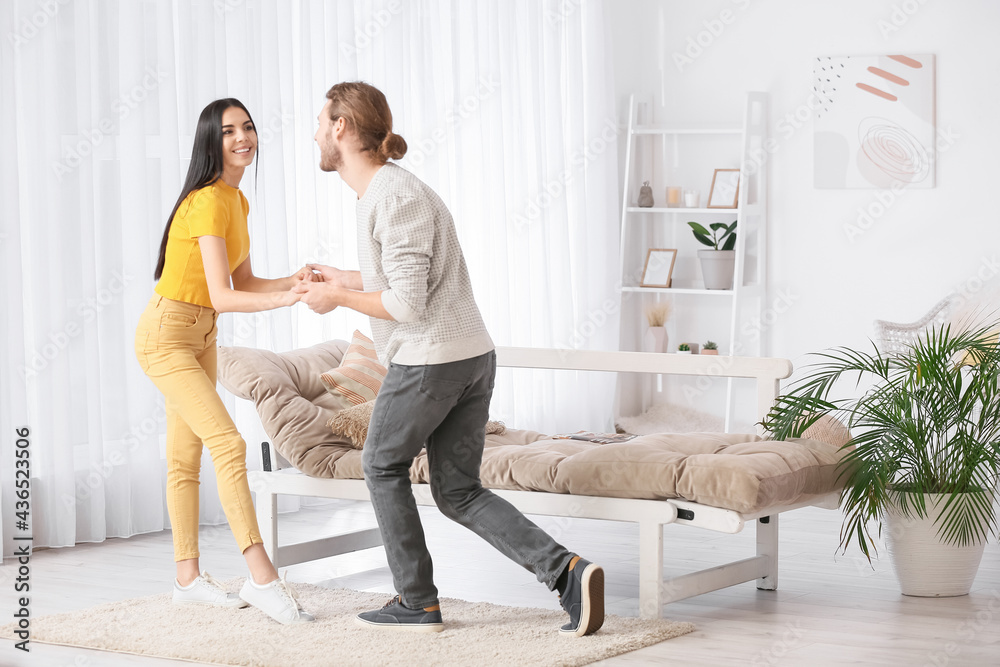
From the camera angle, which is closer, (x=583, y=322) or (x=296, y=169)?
(x=296, y=169)

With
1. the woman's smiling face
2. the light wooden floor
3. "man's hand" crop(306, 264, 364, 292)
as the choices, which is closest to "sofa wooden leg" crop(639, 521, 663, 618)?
the light wooden floor

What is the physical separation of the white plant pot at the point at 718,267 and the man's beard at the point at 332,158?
3398 millimetres

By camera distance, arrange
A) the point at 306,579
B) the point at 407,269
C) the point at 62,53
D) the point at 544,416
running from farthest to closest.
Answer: the point at 544,416 < the point at 62,53 < the point at 306,579 < the point at 407,269

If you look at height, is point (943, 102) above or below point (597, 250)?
above

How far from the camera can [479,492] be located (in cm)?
294

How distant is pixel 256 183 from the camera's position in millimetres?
3785

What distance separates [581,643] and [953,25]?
3730mm

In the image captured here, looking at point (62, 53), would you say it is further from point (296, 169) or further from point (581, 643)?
point (581, 643)

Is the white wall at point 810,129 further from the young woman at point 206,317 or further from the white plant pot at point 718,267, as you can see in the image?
the young woman at point 206,317

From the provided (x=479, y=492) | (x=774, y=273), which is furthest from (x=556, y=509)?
(x=774, y=273)

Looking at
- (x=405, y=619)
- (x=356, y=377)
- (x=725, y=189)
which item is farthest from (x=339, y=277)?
(x=725, y=189)

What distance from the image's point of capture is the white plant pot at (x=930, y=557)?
3287 mm

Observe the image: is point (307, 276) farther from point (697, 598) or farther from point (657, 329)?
point (657, 329)

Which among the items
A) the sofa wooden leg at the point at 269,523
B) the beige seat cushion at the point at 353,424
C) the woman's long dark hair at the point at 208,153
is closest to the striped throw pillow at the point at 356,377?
the beige seat cushion at the point at 353,424
